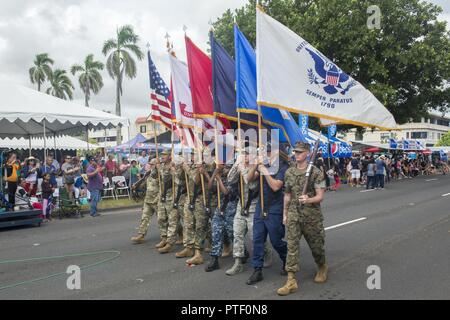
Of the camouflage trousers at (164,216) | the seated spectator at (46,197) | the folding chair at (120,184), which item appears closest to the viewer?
the camouflage trousers at (164,216)

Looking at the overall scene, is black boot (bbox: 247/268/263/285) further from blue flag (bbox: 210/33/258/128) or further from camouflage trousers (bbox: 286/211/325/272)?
blue flag (bbox: 210/33/258/128)

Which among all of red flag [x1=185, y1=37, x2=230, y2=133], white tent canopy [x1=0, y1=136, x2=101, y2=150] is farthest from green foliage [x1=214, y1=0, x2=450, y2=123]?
red flag [x1=185, y1=37, x2=230, y2=133]

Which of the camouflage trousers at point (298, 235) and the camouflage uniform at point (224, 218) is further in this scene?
the camouflage uniform at point (224, 218)

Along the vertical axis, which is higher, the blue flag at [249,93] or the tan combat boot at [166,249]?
the blue flag at [249,93]

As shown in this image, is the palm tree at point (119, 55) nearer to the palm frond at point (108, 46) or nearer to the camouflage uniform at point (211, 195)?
the palm frond at point (108, 46)

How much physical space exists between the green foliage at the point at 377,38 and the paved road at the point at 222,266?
1595 centimetres

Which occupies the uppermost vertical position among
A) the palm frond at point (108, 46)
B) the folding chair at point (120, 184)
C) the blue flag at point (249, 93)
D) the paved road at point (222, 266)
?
the palm frond at point (108, 46)

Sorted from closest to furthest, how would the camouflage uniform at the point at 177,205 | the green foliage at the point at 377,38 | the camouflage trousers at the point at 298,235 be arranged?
1. the camouflage trousers at the point at 298,235
2. the camouflage uniform at the point at 177,205
3. the green foliage at the point at 377,38

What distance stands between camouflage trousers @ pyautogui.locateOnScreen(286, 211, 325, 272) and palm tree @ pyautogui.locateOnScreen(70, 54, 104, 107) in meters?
50.5

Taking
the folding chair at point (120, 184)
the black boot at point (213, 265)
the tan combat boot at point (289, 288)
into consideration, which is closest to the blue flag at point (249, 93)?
the black boot at point (213, 265)

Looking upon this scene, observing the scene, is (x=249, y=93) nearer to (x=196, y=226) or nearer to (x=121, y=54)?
(x=196, y=226)

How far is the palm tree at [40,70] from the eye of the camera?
5350cm

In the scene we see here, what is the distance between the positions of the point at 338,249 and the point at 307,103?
2.71 m

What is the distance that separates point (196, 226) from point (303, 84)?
270cm
